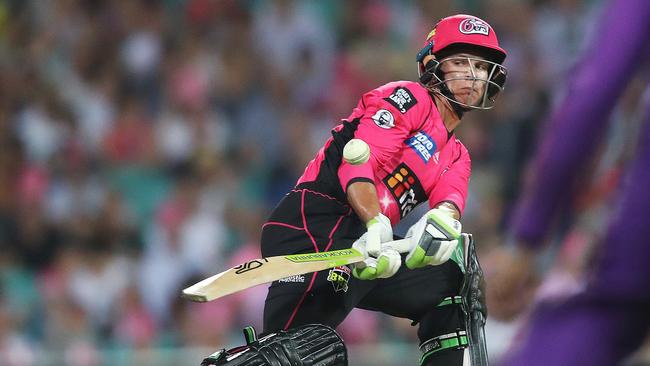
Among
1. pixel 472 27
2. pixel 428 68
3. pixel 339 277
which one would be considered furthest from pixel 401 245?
pixel 472 27

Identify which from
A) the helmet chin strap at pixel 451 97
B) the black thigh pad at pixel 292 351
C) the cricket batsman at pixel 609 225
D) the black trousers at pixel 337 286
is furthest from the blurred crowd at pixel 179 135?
the cricket batsman at pixel 609 225

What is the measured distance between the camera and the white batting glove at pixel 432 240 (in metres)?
4.16

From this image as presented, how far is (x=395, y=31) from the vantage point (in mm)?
9227

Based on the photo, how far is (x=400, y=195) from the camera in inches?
178

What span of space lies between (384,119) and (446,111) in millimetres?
328

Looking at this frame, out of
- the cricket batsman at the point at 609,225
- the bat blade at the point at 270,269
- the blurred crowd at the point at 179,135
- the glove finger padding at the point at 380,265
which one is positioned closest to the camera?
the cricket batsman at the point at 609,225

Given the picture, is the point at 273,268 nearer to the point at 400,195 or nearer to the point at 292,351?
the point at 292,351

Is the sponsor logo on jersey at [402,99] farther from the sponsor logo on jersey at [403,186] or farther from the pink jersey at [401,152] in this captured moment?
the sponsor logo on jersey at [403,186]

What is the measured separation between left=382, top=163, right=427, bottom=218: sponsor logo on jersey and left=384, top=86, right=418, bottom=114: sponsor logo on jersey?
0.77 feet

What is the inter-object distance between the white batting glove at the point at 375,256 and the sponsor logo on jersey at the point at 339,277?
0.12 meters

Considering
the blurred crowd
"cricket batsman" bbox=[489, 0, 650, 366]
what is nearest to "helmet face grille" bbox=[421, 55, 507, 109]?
"cricket batsman" bbox=[489, 0, 650, 366]

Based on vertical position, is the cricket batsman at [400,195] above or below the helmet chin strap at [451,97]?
below

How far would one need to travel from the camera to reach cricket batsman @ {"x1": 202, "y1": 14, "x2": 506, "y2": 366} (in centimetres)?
432

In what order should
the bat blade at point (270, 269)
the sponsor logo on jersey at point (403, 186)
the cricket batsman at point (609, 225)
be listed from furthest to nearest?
the sponsor logo on jersey at point (403, 186) < the bat blade at point (270, 269) < the cricket batsman at point (609, 225)
